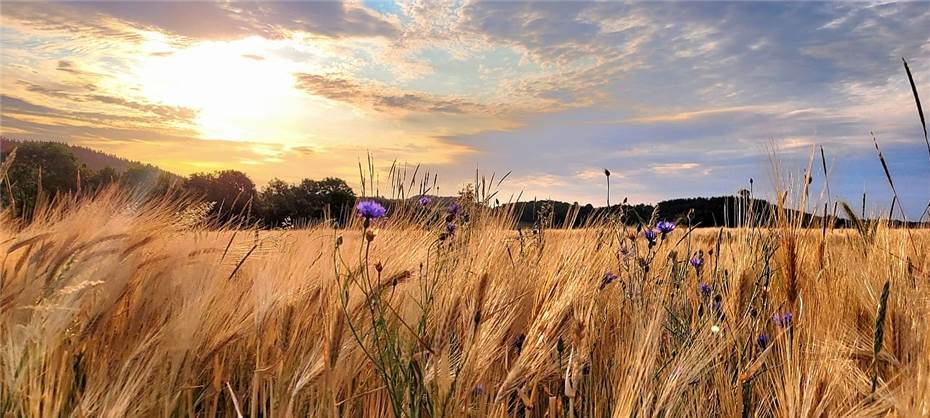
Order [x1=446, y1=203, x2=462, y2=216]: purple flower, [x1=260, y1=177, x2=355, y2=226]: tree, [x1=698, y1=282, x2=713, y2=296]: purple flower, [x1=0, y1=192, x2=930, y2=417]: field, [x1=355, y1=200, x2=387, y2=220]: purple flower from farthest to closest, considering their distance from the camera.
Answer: [x1=260, y1=177, x2=355, y2=226]: tree < [x1=446, y1=203, x2=462, y2=216]: purple flower < [x1=698, y1=282, x2=713, y2=296]: purple flower < [x1=355, y1=200, x2=387, y2=220]: purple flower < [x1=0, y1=192, x2=930, y2=417]: field

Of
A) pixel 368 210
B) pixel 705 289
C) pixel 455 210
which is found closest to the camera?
pixel 368 210

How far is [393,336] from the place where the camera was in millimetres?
1708

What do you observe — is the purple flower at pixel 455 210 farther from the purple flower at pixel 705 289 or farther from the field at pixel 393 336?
the purple flower at pixel 705 289

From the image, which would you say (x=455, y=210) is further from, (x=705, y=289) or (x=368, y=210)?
(x=368, y=210)

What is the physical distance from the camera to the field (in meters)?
1.38

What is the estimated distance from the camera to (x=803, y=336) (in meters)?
2.06

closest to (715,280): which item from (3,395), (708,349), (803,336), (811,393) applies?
(803,336)

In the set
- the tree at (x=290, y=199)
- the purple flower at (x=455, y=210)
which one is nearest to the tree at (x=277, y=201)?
the tree at (x=290, y=199)

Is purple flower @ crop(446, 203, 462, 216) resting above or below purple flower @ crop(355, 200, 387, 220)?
above

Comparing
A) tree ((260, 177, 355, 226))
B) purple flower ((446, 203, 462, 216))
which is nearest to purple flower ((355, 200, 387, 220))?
purple flower ((446, 203, 462, 216))

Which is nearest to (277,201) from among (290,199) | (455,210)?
(290,199)

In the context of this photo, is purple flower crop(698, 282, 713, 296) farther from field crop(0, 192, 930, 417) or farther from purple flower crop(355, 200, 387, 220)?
purple flower crop(355, 200, 387, 220)

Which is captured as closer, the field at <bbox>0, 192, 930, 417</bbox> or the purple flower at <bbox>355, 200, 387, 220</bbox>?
the field at <bbox>0, 192, 930, 417</bbox>

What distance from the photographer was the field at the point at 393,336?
138 centimetres
